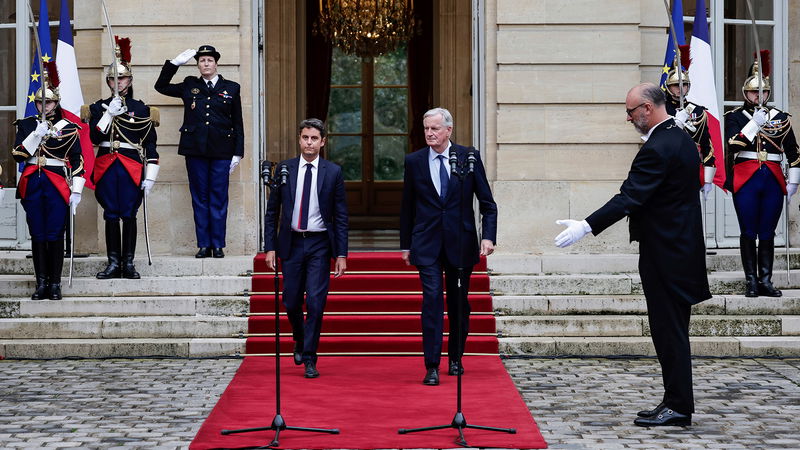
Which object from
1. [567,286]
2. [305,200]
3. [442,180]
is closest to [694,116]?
[567,286]

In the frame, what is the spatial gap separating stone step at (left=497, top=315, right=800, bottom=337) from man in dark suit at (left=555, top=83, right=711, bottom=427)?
2.88 m

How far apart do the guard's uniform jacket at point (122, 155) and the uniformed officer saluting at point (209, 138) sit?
14.6 inches

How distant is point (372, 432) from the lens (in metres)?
6.87

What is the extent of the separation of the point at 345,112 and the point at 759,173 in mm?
9248

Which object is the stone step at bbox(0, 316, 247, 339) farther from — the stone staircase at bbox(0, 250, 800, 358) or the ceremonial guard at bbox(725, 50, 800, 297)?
the ceremonial guard at bbox(725, 50, 800, 297)

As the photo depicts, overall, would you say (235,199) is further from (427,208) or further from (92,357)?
(427,208)

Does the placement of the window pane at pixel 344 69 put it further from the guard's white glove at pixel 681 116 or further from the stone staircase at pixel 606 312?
the guard's white glove at pixel 681 116

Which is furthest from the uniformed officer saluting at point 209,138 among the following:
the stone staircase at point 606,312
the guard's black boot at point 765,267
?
the guard's black boot at point 765,267

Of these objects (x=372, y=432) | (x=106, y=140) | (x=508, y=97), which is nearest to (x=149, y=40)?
(x=106, y=140)

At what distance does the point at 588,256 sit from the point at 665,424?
4.29 meters

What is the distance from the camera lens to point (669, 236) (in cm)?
690

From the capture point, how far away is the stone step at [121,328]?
979cm

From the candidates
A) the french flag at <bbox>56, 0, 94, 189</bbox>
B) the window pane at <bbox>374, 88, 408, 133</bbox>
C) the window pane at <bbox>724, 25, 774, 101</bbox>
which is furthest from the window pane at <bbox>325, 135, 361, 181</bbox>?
the french flag at <bbox>56, 0, 94, 189</bbox>

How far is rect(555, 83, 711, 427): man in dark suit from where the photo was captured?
270 inches
